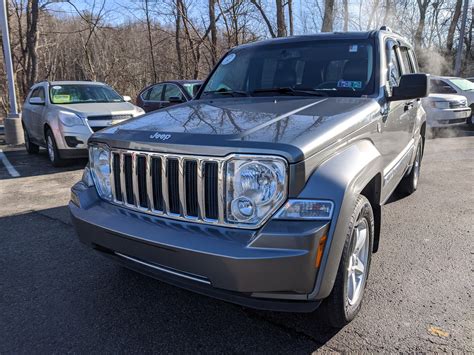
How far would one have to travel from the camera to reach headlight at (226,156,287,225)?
85.5 inches

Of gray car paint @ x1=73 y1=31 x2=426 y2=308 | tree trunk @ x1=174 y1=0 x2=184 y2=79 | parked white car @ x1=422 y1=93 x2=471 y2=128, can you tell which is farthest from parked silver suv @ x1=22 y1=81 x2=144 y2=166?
tree trunk @ x1=174 y1=0 x2=184 y2=79

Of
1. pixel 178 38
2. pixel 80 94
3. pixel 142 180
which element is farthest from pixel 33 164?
pixel 178 38

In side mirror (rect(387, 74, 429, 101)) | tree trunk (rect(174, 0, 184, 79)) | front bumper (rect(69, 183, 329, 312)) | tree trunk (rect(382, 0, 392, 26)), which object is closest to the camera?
front bumper (rect(69, 183, 329, 312))

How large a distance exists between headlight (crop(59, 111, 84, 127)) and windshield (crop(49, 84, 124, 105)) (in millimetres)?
943

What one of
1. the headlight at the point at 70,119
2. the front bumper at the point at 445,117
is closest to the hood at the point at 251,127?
the headlight at the point at 70,119

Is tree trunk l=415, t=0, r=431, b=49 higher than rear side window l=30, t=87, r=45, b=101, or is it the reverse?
tree trunk l=415, t=0, r=431, b=49

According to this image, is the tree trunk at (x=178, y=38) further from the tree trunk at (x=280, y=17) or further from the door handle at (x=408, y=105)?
the door handle at (x=408, y=105)

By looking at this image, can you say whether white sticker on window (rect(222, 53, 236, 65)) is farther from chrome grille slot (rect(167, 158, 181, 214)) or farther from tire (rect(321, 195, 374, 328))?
tire (rect(321, 195, 374, 328))

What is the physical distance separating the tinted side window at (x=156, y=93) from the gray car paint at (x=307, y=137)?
7.45 metres

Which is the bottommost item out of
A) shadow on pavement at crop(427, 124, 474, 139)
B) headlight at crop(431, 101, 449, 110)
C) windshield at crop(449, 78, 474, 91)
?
shadow on pavement at crop(427, 124, 474, 139)

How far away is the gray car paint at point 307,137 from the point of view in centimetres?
216

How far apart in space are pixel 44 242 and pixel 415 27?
35.0 m

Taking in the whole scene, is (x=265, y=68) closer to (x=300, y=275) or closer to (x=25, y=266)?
(x=300, y=275)

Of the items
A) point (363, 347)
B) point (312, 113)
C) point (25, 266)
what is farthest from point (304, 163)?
point (25, 266)
